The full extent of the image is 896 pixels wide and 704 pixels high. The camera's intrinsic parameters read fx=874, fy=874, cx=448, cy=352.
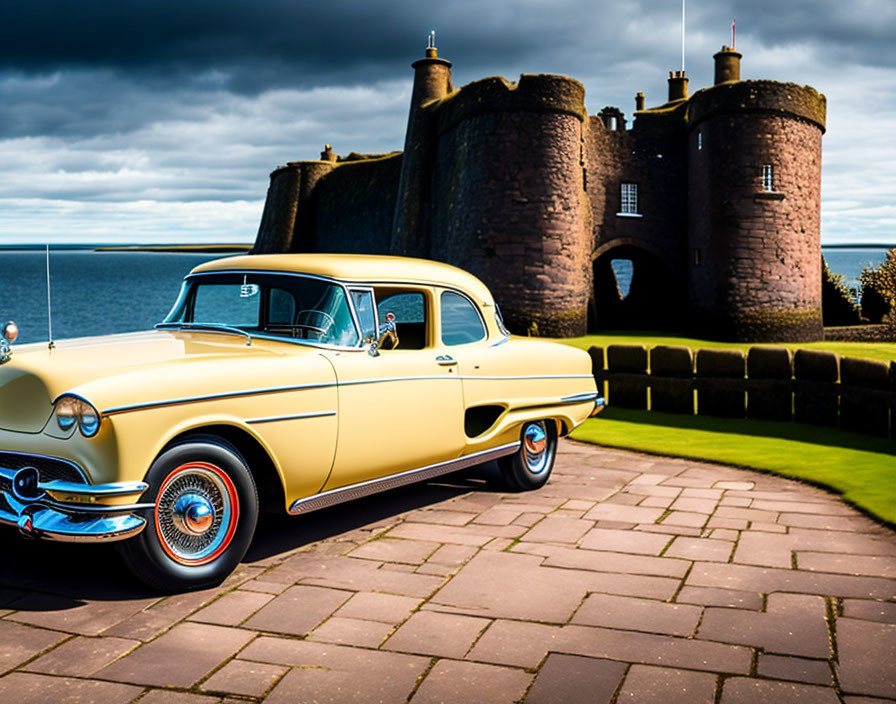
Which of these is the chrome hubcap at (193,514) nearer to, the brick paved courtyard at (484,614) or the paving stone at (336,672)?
the brick paved courtyard at (484,614)

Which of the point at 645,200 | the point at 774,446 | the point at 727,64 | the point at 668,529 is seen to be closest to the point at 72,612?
the point at 668,529

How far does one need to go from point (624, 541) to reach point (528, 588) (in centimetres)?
109

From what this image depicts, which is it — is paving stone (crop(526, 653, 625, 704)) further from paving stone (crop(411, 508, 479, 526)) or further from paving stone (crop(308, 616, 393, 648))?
paving stone (crop(411, 508, 479, 526))

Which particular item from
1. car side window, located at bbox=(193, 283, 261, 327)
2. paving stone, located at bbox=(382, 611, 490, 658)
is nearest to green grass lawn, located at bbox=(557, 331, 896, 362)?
car side window, located at bbox=(193, 283, 261, 327)

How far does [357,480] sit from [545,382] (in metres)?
2.16

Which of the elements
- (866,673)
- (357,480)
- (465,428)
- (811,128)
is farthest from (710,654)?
(811,128)

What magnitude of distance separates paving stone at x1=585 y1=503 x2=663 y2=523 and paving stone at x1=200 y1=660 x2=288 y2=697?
115 inches

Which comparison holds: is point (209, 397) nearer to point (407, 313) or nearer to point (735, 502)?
point (407, 313)

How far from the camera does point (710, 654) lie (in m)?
3.61

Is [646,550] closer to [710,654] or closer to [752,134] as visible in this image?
[710,654]

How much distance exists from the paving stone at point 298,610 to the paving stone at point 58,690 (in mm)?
734

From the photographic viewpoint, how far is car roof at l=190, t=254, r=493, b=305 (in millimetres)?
5309

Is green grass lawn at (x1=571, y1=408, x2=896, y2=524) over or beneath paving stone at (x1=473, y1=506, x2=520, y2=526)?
beneath

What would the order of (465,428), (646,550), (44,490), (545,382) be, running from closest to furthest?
(44,490) < (646,550) < (465,428) < (545,382)
